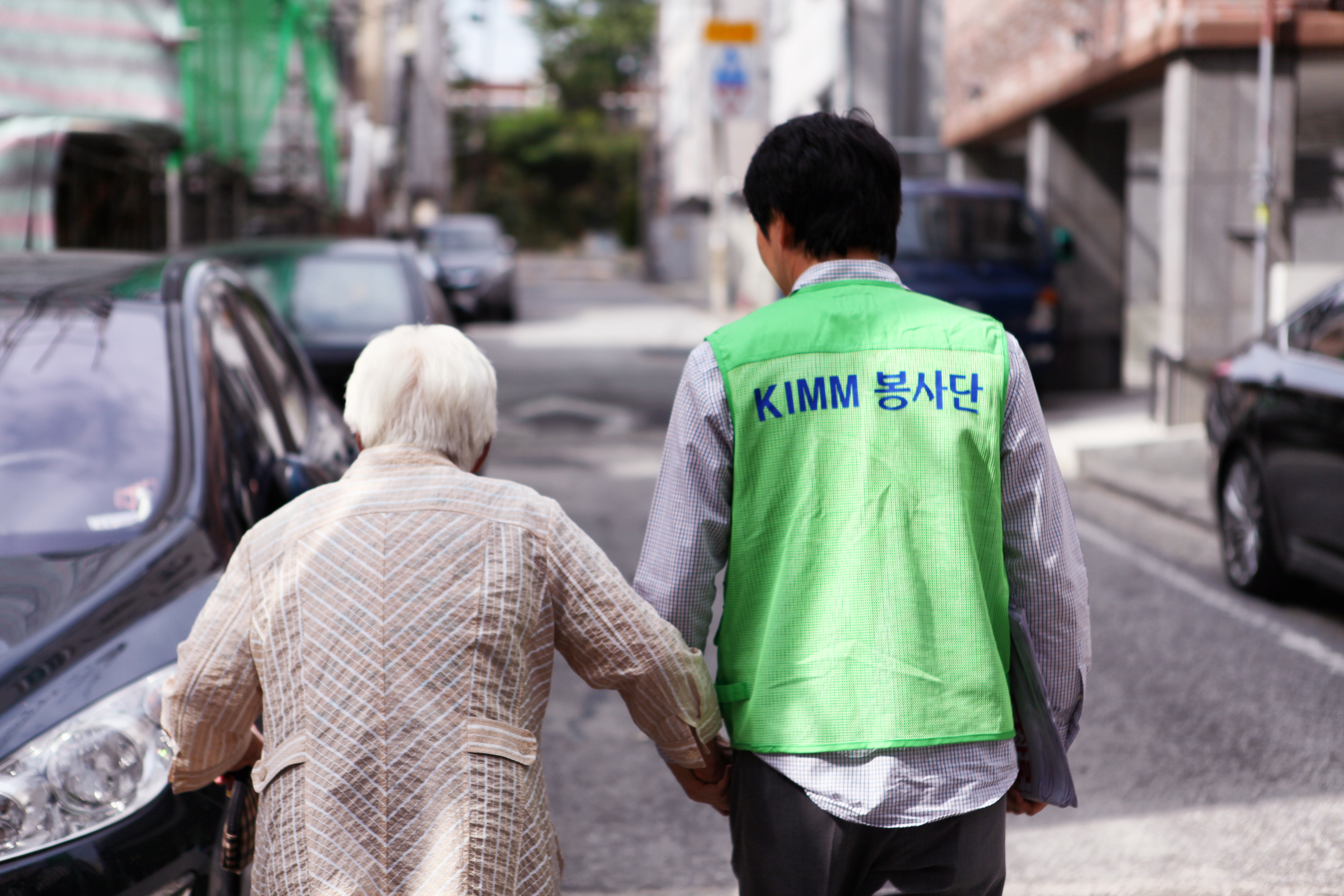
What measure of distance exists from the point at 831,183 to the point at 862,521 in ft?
1.61

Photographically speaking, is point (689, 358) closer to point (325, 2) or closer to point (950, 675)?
point (950, 675)

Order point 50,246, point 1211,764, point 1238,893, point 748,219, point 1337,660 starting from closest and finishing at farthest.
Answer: point 1238,893, point 1211,764, point 1337,660, point 50,246, point 748,219

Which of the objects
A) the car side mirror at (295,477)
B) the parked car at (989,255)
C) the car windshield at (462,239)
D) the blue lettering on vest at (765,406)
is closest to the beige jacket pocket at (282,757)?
the blue lettering on vest at (765,406)

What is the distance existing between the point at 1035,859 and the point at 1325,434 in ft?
9.48

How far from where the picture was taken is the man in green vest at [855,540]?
6.81 feet

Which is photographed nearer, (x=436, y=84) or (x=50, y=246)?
(x=50, y=246)

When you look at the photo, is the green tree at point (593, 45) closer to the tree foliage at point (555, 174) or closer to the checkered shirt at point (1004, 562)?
the tree foliage at point (555, 174)

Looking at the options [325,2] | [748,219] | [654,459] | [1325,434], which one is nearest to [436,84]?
[748,219]

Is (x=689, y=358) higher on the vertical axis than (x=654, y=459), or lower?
higher

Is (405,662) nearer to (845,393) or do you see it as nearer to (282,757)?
(282,757)

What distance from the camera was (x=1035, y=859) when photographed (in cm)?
409

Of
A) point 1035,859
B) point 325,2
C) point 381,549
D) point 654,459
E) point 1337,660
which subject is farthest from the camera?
point 325,2

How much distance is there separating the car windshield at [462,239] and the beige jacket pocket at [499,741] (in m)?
26.7

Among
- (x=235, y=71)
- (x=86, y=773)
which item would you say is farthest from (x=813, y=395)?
(x=235, y=71)
